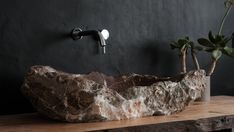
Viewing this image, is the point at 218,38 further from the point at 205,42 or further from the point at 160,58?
the point at 160,58

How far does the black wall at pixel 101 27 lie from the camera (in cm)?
158

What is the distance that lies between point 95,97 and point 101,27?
2.13ft

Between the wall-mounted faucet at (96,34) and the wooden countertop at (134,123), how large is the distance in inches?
16.9

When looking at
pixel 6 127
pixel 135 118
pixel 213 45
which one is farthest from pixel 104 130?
pixel 213 45

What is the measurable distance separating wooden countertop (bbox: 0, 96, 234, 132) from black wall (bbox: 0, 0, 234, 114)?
234 millimetres

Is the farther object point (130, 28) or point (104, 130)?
point (130, 28)

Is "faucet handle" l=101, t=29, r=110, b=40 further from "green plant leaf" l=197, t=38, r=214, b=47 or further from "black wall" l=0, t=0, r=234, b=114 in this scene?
"green plant leaf" l=197, t=38, r=214, b=47

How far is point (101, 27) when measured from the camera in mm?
1820

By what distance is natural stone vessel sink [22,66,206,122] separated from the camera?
1.26 meters

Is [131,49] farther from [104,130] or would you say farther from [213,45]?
[104,130]

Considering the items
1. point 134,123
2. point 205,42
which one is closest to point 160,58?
point 205,42

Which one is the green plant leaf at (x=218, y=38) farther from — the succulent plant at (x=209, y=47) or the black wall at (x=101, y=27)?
the black wall at (x=101, y=27)

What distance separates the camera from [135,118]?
1.39 metres

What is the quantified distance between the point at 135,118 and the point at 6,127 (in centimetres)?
48
